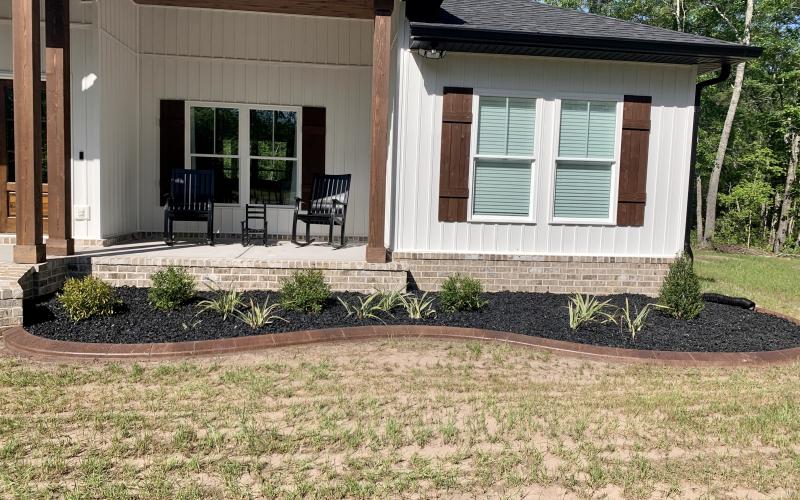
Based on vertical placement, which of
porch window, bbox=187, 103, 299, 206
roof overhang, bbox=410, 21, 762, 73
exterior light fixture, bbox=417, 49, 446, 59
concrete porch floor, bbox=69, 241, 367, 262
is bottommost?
concrete porch floor, bbox=69, 241, 367, 262

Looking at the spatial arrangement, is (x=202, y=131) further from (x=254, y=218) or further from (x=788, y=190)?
(x=788, y=190)

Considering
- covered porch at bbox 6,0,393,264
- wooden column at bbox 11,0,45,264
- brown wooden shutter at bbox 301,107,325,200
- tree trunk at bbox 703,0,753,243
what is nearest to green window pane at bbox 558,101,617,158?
covered porch at bbox 6,0,393,264

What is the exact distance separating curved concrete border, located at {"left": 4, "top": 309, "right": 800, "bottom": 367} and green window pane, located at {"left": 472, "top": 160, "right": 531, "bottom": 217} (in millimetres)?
2140

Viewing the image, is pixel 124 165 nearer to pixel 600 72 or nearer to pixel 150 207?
pixel 150 207

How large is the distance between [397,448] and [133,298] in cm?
382

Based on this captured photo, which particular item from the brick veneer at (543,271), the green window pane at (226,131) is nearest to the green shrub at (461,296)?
the brick veneer at (543,271)

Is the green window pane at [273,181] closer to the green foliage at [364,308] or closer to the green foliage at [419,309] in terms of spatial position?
the green foliage at [364,308]

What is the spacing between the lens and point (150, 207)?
29.2ft

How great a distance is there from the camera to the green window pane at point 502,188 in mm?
7145

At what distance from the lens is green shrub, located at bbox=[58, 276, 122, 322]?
524 cm

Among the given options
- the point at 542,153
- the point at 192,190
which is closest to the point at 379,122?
the point at 542,153

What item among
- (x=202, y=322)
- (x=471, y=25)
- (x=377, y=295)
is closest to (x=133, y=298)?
(x=202, y=322)

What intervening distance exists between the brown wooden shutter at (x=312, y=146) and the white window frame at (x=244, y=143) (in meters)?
0.08

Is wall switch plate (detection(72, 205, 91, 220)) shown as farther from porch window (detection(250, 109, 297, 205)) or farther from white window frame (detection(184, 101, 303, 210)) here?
porch window (detection(250, 109, 297, 205))
